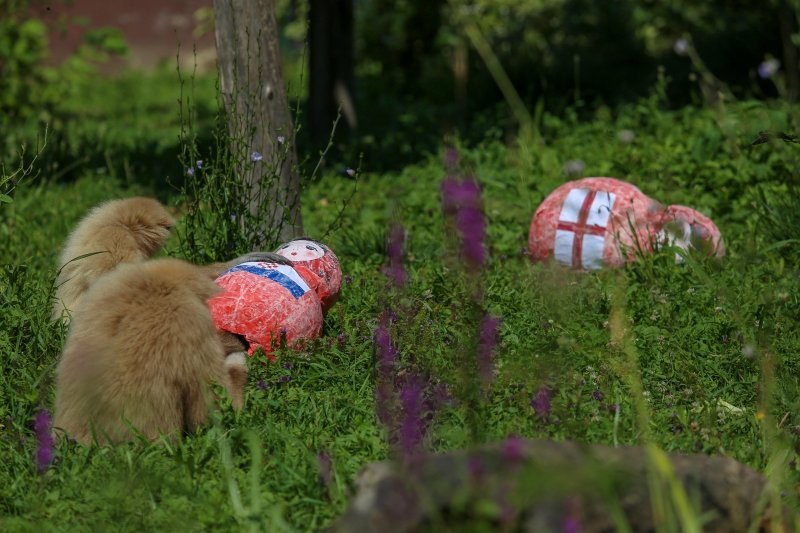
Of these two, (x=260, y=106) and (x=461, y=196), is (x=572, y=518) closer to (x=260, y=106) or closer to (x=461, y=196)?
(x=461, y=196)

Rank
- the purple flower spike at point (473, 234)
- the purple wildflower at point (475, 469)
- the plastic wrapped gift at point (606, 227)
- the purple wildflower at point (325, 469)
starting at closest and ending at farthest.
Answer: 1. the purple wildflower at point (475, 469)
2. the purple flower spike at point (473, 234)
3. the purple wildflower at point (325, 469)
4. the plastic wrapped gift at point (606, 227)

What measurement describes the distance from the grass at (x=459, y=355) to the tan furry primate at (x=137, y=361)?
10 cm

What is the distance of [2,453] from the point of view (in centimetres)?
394

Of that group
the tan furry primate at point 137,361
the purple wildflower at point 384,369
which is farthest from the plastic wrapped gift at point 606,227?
the tan furry primate at point 137,361

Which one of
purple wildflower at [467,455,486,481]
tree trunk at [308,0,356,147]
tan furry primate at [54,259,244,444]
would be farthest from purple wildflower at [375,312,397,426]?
tree trunk at [308,0,356,147]

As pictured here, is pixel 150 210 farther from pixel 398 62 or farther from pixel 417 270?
pixel 398 62

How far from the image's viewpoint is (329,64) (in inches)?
382

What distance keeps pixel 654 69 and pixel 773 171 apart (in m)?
3.97

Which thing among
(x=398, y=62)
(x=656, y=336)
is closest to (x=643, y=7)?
(x=398, y=62)

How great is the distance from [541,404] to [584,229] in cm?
223

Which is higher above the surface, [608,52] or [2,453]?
[608,52]

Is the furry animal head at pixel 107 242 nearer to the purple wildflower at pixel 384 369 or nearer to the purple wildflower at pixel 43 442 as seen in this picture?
the purple wildflower at pixel 43 442

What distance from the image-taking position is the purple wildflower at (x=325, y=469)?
3475 millimetres

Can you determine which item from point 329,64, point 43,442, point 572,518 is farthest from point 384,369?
point 329,64
